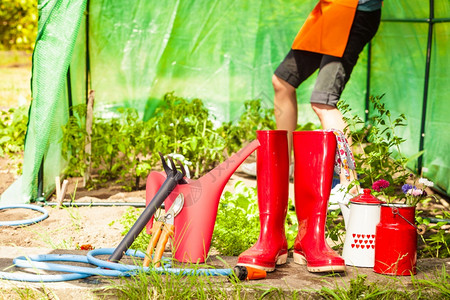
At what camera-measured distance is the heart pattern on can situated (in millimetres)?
2217

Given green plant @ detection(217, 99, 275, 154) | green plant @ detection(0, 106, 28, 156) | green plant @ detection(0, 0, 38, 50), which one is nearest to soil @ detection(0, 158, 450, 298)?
green plant @ detection(217, 99, 275, 154)

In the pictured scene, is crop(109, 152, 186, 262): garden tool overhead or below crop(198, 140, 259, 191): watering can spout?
Result: below

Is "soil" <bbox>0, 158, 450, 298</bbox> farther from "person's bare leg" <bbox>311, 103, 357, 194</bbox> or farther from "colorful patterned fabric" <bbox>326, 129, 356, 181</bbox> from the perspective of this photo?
"person's bare leg" <bbox>311, 103, 357, 194</bbox>

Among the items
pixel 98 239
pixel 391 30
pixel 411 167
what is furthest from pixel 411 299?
pixel 391 30

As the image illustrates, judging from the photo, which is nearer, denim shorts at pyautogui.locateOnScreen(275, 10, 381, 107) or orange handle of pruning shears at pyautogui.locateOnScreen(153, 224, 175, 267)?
orange handle of pruning shears at pyautogui.locateOnScreen(153, 224, 175, 267)

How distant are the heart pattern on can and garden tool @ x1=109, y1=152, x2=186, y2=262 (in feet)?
2.33

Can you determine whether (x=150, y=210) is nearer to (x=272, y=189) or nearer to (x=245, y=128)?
(x=272, y=189)

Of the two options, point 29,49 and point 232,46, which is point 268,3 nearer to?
point 232,46

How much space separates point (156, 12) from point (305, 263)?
3.69 m

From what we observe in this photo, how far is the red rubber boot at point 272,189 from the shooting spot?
2131mm

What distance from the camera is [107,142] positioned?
4.05 m

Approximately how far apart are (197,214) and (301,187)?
0.40m

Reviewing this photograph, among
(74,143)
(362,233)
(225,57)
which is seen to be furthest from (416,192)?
(225,57)

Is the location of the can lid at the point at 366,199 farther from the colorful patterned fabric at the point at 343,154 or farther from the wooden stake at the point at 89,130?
the wooden stake at the point at 89,130
